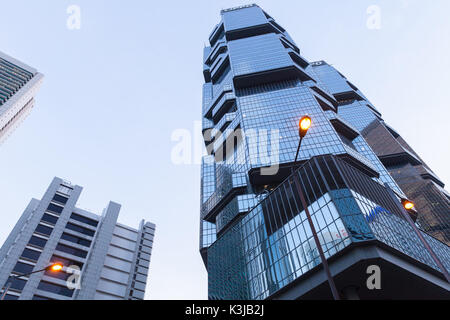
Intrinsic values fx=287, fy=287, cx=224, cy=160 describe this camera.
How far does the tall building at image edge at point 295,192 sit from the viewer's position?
3484cm

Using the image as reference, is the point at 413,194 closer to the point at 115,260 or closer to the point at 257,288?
the point at 257,288

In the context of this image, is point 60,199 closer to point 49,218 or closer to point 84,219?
point 49,218

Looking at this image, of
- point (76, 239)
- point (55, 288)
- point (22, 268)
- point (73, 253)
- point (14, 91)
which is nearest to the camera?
point (22, 268)

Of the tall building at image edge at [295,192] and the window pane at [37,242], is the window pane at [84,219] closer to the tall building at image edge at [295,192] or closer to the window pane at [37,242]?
the window pane at [37,242]

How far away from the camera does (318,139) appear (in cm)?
7731

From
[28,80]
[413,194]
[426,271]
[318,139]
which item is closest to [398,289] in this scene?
[426,271]

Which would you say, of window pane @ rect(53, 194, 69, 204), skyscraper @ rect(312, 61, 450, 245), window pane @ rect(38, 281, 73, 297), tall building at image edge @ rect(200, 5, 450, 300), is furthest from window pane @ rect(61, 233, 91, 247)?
skyscraper @ rect(312, 61, 450, 245)

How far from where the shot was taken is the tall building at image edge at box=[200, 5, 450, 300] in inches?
1372

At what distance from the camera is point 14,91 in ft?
322

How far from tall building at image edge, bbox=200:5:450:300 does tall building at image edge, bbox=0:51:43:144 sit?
64.4m

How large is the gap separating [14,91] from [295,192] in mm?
102588

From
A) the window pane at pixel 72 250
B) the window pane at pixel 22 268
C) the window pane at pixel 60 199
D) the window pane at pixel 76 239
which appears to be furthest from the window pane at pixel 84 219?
the window pane at pixel 22 268

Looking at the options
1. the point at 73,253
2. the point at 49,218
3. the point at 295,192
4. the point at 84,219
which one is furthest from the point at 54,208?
the point at 295,192
